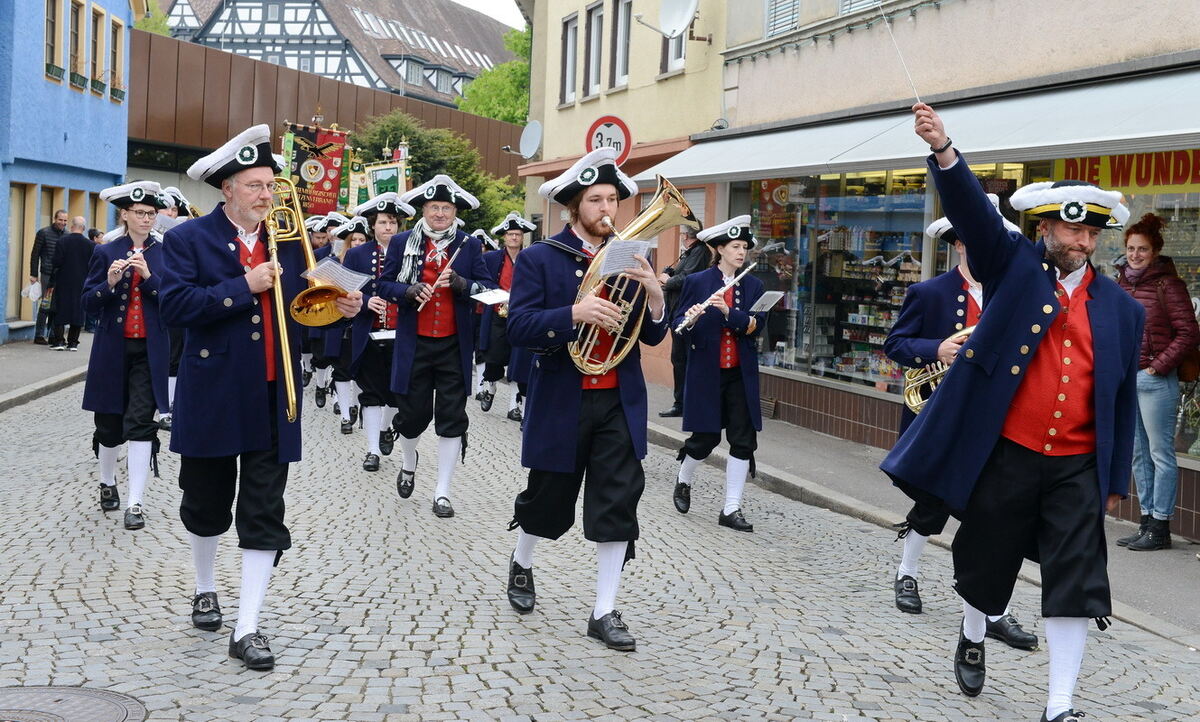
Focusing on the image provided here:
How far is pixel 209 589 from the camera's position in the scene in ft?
20.2

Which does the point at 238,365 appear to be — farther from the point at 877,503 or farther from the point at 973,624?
the point at 877,503

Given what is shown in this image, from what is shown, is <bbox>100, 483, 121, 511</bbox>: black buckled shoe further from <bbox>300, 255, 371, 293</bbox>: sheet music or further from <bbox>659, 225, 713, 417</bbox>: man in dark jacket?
<bbox>659, 225, 713, 417</bbox>: man in dark jacket

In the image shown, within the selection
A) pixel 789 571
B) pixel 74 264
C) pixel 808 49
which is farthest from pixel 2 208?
pixel 789 571

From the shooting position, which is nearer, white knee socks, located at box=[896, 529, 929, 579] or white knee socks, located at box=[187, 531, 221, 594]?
white knee socks, located at box=[187, 531, 221, 594]

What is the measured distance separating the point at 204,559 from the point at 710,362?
4.49 m

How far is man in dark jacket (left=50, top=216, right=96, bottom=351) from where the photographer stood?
21.9 meters

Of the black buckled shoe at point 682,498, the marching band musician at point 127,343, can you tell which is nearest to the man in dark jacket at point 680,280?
the black buckled shoe at point 682,498

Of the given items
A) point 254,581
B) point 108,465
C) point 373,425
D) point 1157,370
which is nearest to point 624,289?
point 254,581

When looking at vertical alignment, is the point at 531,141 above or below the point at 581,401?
above

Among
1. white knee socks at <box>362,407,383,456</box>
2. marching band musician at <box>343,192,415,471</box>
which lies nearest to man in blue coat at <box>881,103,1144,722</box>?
marching band musician at <box>343,192,415,471</box>

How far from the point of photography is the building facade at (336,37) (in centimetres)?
7219

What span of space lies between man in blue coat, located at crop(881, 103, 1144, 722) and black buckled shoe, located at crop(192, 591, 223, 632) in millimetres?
2998

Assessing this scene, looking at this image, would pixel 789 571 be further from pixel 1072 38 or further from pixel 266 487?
pixel 1072 38

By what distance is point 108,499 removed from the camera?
895 centimetres
